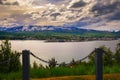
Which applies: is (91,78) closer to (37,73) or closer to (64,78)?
(64,78)

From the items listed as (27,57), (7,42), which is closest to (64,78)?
(27,57)

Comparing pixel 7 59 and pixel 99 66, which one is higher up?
pixel 99 66

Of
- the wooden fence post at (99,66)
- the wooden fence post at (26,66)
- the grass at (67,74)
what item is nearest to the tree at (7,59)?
the grass at (67,74)

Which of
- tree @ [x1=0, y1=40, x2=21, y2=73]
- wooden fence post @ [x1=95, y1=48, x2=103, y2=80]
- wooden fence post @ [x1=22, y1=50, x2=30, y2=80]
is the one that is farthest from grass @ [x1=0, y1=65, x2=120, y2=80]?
wooden fence post @ [x1=22, y1=50, x2=30, y2=80]

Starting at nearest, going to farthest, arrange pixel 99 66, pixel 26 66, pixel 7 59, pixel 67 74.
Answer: pixel 26 66
pixel 99 66
pixel 67 74
pixel 7 59

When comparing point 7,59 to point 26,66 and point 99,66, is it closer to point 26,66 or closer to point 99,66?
point 26,66

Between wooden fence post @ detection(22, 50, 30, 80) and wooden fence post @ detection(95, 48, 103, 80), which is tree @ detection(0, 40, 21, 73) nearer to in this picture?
wooden fence post @ detection(22, 50, 30, 80)

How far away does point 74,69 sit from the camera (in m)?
20.2

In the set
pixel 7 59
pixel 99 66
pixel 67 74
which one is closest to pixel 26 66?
pixel 99 66

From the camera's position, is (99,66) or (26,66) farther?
(99,66)

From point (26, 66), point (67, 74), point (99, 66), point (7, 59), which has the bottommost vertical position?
point (67, 74)

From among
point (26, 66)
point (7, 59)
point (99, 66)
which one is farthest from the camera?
point (7, 59)

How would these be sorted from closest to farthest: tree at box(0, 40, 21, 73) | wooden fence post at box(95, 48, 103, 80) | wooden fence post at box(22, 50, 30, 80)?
1. wooden fence post at box(22, 50, 30, 80)
2. wooden fence post at box(95, 48, 103, 80)
3. tree at box(0, 40, 21, 73)

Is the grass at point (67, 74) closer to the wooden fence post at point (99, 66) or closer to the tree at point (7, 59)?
the wooden fence post at point (99, 66)
